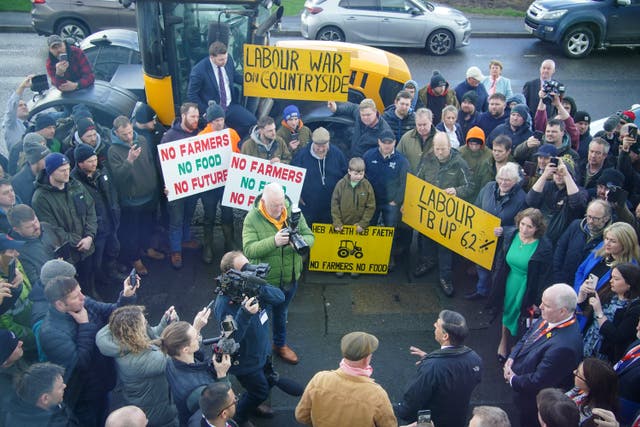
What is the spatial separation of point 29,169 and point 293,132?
3063 millimetres

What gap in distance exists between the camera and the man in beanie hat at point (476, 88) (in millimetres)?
9383

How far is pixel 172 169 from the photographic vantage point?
7.19 metres

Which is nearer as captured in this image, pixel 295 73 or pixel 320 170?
pixel 320 170

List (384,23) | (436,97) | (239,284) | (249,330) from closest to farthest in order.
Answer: (239,284) < (249,330) < (436,97) < (384,23)

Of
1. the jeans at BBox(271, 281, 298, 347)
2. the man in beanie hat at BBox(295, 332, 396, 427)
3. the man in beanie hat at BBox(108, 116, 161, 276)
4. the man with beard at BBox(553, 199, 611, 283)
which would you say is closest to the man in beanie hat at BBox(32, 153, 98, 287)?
the man in beanie hat at BBox(108, 116, 161, 276)

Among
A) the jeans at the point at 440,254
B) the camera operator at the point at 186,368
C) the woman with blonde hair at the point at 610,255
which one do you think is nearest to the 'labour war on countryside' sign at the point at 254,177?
the jeans at the point at 440,254


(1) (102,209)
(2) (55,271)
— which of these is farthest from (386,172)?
(2) (55,271)

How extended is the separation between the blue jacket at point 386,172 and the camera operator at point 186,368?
3.53m

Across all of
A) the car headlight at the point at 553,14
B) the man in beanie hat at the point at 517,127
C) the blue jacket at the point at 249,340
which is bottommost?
the blue jacket at the point at 249,340

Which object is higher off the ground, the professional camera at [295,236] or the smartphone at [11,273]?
the professional camera at [295,236]

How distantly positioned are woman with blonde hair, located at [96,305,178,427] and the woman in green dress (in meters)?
3.36

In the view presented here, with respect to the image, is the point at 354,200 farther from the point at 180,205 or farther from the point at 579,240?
the point at 579,240

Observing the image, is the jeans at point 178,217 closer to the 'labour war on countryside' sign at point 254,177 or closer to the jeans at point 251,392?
the 'labour war on countryside' sign at point 254,177

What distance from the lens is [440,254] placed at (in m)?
7.49
